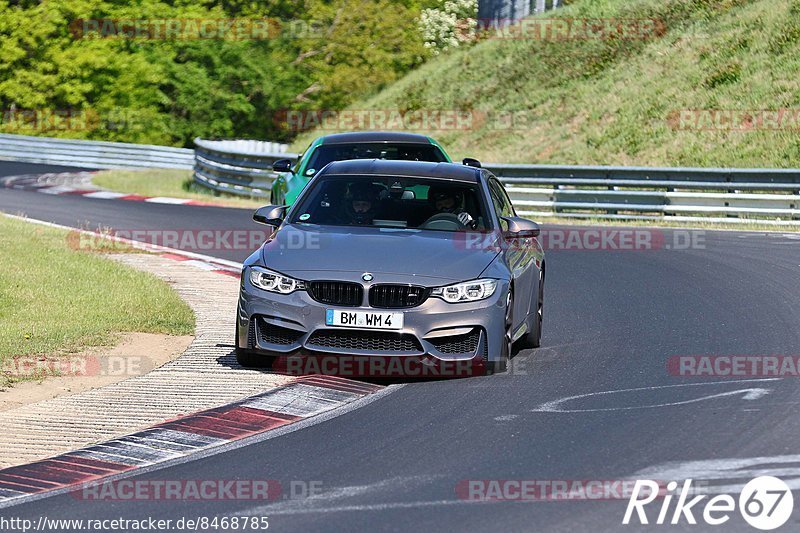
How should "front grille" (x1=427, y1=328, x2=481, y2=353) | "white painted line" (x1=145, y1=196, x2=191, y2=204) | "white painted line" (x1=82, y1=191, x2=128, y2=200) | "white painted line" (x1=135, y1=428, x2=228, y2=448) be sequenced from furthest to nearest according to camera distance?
"white painted line" (x1=82, y1=191, x2=128, y2=200) < "white painted line" (x1=145, y1=196, x2=191, y2=204) < "front grille" (x1=427, y1=328, x2=481, y2=353) < "white painted line" (x1=135, y1=428, x2=228, y2=448)

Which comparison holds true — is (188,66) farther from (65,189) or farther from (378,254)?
(378,254)

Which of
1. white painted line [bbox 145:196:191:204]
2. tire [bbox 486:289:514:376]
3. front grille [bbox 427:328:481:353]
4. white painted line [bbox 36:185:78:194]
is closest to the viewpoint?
front grille [bbox 427:328:481:353]

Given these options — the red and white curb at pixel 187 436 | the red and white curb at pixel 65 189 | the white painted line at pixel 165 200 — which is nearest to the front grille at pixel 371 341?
the red and white curb at pixel 187 436

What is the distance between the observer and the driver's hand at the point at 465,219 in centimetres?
1095

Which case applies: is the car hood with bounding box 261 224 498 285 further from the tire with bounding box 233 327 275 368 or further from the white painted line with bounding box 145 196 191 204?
the white painted line with bounding box 145 196 191 204

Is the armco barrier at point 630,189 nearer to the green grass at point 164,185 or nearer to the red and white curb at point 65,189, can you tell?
the green grass at point 164,185

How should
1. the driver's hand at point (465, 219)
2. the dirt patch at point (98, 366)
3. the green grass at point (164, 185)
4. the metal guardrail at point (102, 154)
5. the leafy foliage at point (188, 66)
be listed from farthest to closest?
the leafy foliage at point (188, 66) < the metal guardrail at point (102, 154) < the green grass at point (164, 185) < the driver's hand at point (465, 219) < the dirt patch at point (98, 366)

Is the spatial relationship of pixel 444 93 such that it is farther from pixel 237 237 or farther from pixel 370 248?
pixel 370 248

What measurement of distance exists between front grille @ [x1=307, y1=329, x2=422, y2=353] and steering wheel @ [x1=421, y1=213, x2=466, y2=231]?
55.5 inches

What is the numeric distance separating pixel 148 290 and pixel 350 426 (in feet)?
22.7

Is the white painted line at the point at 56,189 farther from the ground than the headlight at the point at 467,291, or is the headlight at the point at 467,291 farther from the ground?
the headlight at the point at 467,291

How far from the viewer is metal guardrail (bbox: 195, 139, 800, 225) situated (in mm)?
25297

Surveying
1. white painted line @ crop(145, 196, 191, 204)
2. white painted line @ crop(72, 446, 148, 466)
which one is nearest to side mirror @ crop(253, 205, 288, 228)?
white painted line @ crop(72, 446, 148, 466)

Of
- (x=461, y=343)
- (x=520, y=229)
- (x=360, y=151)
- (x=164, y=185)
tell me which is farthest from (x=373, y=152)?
(x=164, y=185)
